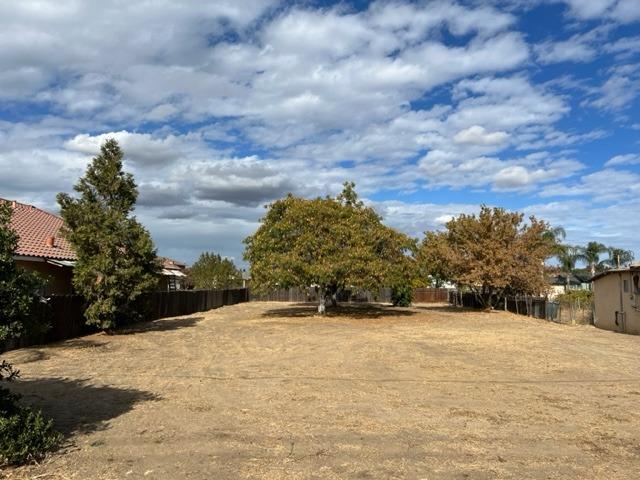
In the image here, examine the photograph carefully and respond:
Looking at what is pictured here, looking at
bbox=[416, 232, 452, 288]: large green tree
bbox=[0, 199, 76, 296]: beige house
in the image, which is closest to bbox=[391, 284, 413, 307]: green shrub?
bbox=[416, 232, 452, 288]: large green tree

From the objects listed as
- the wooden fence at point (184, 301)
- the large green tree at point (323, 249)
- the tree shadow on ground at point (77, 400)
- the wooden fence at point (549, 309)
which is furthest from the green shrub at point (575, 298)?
the tree shadow on ground at point (77, 400)

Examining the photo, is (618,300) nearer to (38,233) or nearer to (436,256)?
(436,256)

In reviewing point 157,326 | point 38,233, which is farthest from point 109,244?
point 38,233

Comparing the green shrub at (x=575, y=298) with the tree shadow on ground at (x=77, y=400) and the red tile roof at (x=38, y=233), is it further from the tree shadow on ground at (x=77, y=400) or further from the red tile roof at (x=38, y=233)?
the tree shadow on ground at (x=77, y=400)

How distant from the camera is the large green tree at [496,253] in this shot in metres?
31.2

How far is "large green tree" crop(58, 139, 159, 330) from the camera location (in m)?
17.7

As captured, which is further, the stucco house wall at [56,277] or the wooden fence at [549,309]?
the wooden fence at [549,309]

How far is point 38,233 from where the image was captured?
2309cm

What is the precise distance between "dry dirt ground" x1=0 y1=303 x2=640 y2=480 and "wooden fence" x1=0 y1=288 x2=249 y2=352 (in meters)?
0.73

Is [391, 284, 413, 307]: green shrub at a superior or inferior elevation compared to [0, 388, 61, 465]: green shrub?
superior

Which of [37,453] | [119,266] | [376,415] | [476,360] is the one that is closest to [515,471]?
[376,415]

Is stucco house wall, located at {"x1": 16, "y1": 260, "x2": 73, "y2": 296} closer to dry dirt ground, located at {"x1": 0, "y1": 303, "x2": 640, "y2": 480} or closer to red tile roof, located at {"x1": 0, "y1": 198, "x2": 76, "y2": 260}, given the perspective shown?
red tile roof, located at {"x1": 0, "y1": 198, "x2": 76, "y2": 260}

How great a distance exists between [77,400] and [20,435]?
3.16 m

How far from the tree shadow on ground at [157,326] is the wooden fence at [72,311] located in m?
0.59
